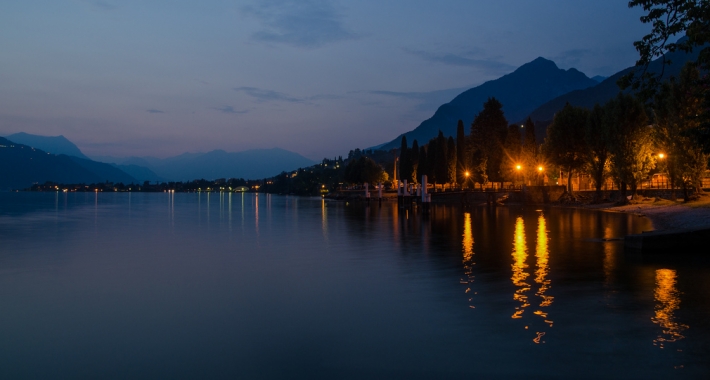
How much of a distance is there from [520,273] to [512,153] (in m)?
60.6

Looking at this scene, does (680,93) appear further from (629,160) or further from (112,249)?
(112,249)

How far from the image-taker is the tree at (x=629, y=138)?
47.7 m

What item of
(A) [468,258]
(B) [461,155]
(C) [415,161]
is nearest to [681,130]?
(A) [468,258]

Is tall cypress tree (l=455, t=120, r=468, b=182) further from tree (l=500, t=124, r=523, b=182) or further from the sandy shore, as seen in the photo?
the sandy shore

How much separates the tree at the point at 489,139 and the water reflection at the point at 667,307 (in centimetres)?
6443

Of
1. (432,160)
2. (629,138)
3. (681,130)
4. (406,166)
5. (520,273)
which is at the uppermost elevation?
(432,160)

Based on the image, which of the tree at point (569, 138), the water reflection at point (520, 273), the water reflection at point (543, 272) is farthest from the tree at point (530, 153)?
the water reflection at point (520, 273)

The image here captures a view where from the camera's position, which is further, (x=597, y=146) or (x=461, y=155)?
(x=461, y=155)

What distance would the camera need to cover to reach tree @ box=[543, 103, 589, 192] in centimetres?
5778

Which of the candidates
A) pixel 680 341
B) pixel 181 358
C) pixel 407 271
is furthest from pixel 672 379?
pixel 407 271

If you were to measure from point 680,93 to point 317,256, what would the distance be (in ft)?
105

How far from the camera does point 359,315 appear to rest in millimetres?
10914

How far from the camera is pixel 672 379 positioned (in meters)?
6.90

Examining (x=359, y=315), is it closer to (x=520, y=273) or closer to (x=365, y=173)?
(x=520, y=273)
